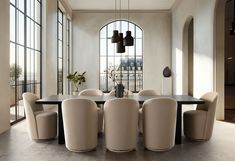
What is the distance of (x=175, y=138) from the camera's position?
438 cm

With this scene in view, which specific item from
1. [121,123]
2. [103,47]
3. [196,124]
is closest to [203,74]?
[196,124]

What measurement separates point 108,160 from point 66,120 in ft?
2.90

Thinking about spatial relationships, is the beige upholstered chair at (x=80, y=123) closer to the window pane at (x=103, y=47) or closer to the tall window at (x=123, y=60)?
the tall window at (x=123, y=60)

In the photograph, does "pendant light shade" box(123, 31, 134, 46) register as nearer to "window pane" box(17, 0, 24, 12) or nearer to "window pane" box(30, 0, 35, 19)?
"window pane" box(17, 0, 24, 12)

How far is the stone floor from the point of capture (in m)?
3.58

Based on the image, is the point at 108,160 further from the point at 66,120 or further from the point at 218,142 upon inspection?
the point at 218,142

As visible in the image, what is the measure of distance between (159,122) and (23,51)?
4374 mm

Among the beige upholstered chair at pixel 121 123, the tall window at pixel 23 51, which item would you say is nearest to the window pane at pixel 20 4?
the tall window at pixel 23 51

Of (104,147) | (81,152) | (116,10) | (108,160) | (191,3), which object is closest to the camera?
(108,160)

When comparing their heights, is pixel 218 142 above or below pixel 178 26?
below

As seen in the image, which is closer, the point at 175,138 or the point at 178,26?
the point at 175,138

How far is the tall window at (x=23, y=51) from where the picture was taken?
19.7 ft

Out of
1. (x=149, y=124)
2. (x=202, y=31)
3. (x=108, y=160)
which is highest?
(x=202, y=31)

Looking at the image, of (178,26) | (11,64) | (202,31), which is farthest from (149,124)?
(178,26)
